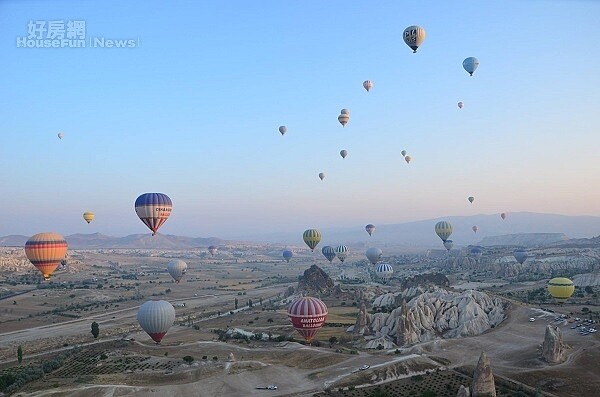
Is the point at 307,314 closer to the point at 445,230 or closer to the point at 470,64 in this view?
the point at 470,64

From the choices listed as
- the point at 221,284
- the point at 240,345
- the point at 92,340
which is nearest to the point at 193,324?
the point at 92,340

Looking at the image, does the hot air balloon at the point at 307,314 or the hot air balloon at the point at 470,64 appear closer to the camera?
the hot air balloon at the point at 307,314

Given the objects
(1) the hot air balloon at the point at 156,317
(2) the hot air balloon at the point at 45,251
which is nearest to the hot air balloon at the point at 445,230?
(1) the hot air balloon at the point at 156,317

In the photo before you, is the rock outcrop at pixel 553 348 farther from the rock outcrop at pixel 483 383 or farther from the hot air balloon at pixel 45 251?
the hot air balloon at pixel 45 251

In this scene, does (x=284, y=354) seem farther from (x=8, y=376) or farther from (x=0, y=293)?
(x=0, y=293)

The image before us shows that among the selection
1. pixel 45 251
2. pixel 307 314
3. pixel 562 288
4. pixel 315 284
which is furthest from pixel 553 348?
pixel 315 284

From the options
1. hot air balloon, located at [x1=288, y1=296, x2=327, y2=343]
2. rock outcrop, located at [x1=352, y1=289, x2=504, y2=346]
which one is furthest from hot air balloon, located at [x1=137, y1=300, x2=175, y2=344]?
rock outcrop, located at [x1=352, y1=289, x2=504, y2=346]

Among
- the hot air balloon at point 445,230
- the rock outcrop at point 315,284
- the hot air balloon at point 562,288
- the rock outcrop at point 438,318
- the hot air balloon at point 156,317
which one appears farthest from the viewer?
the hot air balloon at point 445,230
